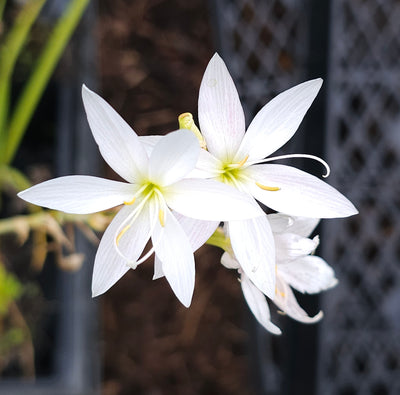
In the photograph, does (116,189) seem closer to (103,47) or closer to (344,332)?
(344,332)

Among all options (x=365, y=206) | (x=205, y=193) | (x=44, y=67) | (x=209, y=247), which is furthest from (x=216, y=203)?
(x=209, y=247)

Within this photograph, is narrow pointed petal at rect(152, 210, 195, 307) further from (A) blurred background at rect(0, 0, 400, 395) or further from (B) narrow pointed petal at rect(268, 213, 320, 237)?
(A) blurred background at rect(0, 0, 400, 395)

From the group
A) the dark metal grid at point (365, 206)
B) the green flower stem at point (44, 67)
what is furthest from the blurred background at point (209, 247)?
the green flower stem at point (44, 67)

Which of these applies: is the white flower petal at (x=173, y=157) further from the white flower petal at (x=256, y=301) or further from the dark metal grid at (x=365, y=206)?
the dark metal grid at (x=365, y=206)

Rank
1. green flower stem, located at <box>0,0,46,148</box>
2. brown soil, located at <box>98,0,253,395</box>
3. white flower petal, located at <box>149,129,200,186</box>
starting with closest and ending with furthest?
white flower petal, located at <box>149,129,200,186</box> < green flower stem, located at <box>0,0,46,148</box> < brown soil, located at <box>98,0,253,395</box>

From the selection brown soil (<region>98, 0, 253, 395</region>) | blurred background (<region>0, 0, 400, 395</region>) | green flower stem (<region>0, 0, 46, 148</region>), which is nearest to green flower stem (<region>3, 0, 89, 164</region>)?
green flower stem (<region>0, 0, 46, 148</region>)

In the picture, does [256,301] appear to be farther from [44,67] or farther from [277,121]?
[44,67]

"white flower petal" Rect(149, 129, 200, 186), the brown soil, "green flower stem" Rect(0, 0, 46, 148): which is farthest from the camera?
the brown soil
